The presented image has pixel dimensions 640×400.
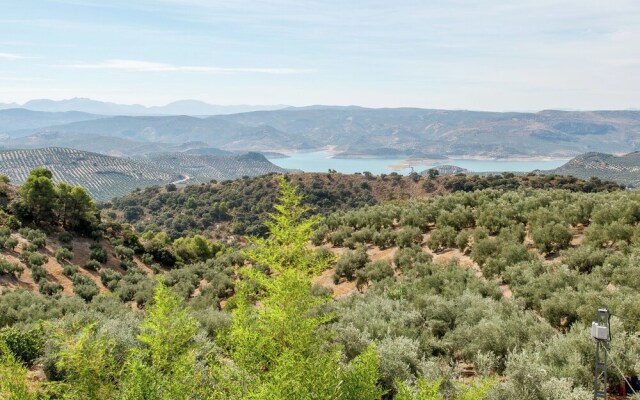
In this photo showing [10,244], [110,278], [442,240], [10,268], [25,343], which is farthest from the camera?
[110,278]

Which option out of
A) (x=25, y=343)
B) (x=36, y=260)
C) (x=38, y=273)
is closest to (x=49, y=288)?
(x=38, y=273)

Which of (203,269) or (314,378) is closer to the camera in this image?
(314,378)

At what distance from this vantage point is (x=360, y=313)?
11.9 metres

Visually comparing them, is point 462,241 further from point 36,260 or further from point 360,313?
point 36,260

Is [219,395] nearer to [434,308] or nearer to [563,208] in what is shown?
[434,308]

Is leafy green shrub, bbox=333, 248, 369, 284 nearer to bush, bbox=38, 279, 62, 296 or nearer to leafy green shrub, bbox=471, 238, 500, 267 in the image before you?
leafy green shrub, bbox=471, 238, 500, 267

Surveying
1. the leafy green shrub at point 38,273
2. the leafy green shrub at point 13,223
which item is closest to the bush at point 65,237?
the leafy green shrub at point 13,223

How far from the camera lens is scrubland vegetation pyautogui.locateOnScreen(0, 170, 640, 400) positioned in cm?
689

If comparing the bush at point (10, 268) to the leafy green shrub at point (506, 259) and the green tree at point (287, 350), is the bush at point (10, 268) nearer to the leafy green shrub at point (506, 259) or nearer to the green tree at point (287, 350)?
the green tree at point (287, 350)

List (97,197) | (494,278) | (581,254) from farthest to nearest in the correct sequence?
Answer: (97,197) < (494,278) < (581,254)

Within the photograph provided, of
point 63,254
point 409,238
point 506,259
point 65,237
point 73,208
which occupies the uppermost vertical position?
point 506,259

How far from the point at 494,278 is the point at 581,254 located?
9.46 ft

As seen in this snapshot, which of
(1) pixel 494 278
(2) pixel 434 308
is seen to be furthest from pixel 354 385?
(1) pixel 494 278

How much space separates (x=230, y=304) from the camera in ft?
52.6
